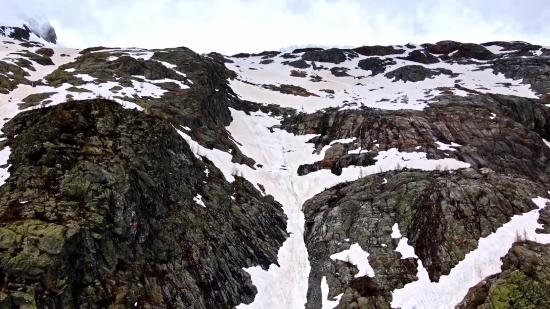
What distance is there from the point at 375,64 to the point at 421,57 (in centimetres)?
1445

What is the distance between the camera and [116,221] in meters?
17.2

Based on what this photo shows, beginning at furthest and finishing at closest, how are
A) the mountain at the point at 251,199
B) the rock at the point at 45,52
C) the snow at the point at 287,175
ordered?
the rock at the point at 45,52 → the snow at the point at 287,175 → the mountain at the point at 251,199

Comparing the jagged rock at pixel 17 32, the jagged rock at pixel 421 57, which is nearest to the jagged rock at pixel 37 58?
the jagged rock at pixel 17 32

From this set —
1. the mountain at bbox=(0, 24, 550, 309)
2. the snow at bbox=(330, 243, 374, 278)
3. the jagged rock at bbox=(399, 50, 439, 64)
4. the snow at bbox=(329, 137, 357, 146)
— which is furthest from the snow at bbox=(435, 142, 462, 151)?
the jagged rock at bbox=(399, 50, 439, 64)

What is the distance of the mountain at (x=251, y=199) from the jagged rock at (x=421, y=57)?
171 feet

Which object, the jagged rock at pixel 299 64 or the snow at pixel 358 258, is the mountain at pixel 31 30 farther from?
the snow at pixel 358 258

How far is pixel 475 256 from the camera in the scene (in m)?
21.1

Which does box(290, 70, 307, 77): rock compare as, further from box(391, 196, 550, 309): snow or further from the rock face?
box(391, 196, 550, 309): snow

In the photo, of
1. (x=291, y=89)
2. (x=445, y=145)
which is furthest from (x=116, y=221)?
(x=291, y=89)

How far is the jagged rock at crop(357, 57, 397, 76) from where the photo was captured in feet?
311

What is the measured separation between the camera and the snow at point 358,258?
22714 mm

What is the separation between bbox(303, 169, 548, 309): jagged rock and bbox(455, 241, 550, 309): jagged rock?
251 centimetres

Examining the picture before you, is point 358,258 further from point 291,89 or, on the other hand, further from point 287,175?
point 291,89

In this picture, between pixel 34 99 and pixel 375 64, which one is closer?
pixel 34 99
